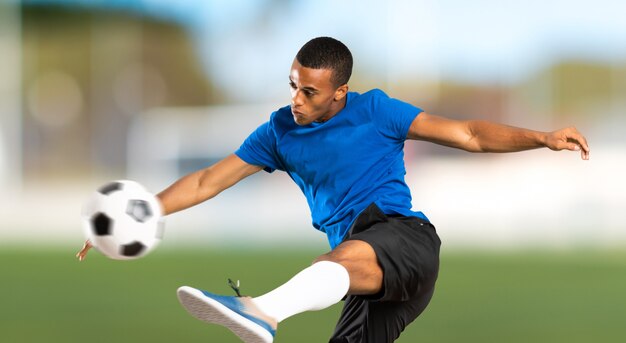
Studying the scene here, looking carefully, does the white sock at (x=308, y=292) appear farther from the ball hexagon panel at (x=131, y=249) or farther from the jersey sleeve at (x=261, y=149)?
the jersey sleeve at (x=261, y=149)

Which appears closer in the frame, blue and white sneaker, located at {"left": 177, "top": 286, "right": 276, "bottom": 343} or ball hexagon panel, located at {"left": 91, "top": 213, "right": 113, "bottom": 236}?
blue and white sneaker, located at {"left": 177, "top": 286, "right": 276, "bottom": 343}

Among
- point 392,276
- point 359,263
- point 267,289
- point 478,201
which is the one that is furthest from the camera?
point 478,201

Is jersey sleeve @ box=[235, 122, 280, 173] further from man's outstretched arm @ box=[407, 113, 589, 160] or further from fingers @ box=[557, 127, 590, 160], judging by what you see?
fingers @ box=[557, 127, 590, 160]

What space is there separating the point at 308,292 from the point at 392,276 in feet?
1.58

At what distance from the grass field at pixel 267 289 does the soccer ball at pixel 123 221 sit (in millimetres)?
2942

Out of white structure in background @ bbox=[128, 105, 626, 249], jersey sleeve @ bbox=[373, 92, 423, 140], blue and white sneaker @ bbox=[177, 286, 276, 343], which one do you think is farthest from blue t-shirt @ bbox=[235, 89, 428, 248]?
white structure in background @ bbox=[128, 105, 626, 249]

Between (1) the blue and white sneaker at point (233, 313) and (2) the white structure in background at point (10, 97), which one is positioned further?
(2) the white structure in background at point (10, 97)

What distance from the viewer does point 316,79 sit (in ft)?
15.6

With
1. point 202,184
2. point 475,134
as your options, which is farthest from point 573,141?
point 202,184

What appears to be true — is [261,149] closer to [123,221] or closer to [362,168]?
[362,168]

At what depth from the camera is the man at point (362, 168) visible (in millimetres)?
4484

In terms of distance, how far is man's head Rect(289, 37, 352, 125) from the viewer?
4758mm

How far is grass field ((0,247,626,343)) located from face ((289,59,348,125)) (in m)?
2.91

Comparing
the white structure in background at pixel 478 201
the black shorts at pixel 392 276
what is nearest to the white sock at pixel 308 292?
the black shorts at pixel 392 276
